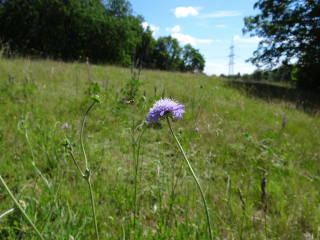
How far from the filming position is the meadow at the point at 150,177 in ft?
4.53

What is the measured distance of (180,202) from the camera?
5.71 feet

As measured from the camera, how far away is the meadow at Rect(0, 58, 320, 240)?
1381mm

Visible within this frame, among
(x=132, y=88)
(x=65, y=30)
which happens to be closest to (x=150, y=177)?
(x=132, y=88)

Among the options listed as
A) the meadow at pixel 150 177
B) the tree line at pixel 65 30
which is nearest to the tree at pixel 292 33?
the tree line at pixel 65 30

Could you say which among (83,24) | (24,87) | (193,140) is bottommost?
(193,140)

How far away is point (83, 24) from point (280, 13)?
17122 millimetres

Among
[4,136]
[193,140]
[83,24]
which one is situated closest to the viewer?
[4,136]

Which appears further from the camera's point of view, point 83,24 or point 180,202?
point 83,24

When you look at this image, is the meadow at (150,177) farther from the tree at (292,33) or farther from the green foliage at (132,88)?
the tree at (292,33)

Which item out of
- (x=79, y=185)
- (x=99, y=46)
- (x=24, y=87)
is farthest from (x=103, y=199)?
(x=99, y=46)

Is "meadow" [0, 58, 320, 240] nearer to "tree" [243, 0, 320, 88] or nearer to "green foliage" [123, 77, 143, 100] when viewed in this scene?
"green foliage" [123, 77, 143, 100]

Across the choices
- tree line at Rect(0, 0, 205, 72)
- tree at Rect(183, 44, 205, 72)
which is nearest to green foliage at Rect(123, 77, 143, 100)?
tree line at Rect(0, 0, 205, 72)

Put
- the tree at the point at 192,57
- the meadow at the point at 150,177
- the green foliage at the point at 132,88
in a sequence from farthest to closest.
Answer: the tree at the point at 192,57
the green foliage at the point at 132,88
the meadow at the point at 150,177

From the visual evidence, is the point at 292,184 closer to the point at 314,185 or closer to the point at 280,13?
the point at 314,185
